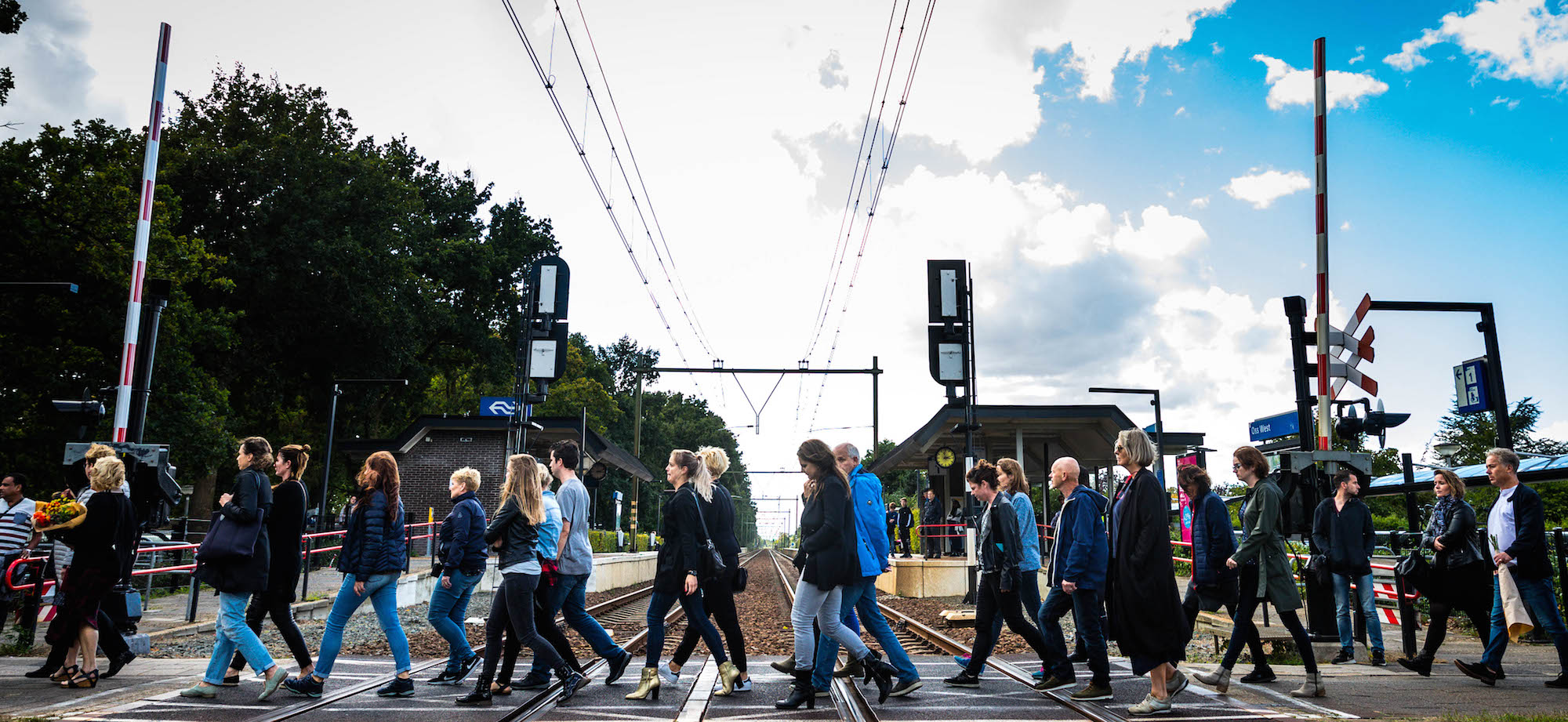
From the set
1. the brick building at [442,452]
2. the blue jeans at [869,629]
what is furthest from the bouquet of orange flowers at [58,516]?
the brick building at [442,452]

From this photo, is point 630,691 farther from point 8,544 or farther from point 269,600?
point 8,544

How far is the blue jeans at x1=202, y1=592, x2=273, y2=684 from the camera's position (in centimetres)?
635

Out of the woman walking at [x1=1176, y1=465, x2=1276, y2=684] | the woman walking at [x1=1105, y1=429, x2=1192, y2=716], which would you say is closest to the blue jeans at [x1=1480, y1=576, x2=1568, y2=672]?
the woman walking at [x1=1176, y1=465, x2=1276, y2=684]

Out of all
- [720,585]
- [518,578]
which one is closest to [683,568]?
[720,585]

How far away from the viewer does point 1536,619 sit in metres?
7.33

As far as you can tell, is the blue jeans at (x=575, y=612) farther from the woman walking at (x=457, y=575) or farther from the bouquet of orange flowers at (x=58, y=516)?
the bouquet of orange flowers at (x=58, y=516)

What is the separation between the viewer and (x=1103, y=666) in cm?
656

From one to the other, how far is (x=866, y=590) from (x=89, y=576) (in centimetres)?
533

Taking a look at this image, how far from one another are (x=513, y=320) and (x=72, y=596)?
105ft

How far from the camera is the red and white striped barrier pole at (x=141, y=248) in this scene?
9203 mm

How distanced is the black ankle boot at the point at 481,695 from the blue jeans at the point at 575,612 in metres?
0.53

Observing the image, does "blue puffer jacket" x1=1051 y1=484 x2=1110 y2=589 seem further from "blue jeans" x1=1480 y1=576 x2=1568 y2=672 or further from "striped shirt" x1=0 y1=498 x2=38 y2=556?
"striped shirt" x1=0 y1=498 x2=38 y2=556

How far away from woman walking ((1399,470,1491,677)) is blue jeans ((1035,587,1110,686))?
258 centimetres

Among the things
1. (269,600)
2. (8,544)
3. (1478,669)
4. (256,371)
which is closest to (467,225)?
(256,371)
